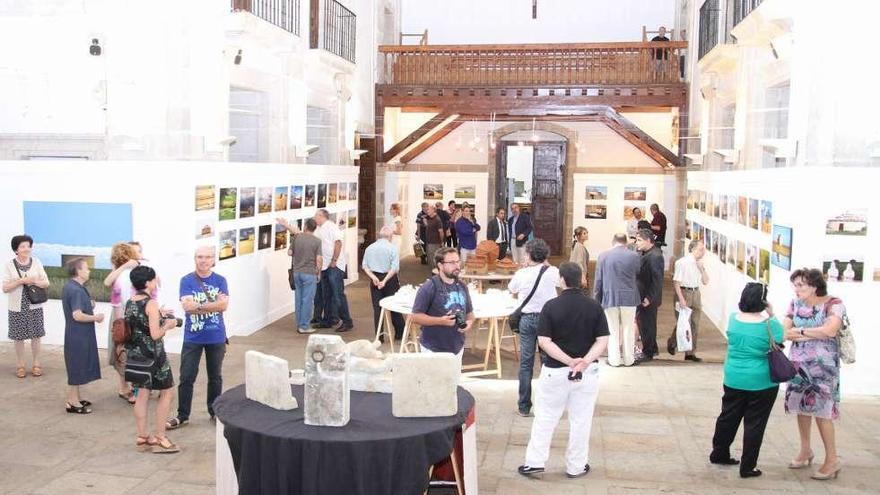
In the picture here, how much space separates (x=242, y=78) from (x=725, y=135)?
7.99 metres

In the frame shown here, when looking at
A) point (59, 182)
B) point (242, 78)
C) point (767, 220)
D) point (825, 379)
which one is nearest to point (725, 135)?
point (767, 220)

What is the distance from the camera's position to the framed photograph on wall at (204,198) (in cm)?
1007

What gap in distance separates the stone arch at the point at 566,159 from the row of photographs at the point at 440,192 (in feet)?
1.55

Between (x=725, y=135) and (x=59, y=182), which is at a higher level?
(x=725, y=135)

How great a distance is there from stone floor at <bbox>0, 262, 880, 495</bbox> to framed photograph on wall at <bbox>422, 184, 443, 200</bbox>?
11919 millimetres

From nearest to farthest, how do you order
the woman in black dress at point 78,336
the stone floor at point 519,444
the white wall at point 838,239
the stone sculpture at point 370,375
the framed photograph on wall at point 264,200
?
1. the stone sculpture at point 370,375
2. the stone floor at point 519,444
3. the woman in black dress at point 78,336
4. the white wall at point 838,239
5. the framed photograph on wall at point 264,200

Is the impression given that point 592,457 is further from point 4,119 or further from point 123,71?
point 4,119

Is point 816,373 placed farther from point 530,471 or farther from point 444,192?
point 444,192

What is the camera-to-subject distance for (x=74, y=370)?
779cm

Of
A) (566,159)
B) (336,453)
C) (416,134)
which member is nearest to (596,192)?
→ (566,159)

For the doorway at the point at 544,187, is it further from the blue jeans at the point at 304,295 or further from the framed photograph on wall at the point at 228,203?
the framed photograph on wall at the point at 228,203

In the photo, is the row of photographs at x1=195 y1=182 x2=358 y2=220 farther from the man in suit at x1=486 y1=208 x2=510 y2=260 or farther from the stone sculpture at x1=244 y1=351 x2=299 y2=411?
the stone sculpture at x1=244 y1=351 x2=299 y2=411

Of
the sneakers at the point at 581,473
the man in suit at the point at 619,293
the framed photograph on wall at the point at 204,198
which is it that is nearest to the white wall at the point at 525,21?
the framed photograph on wall at the point at 204,198

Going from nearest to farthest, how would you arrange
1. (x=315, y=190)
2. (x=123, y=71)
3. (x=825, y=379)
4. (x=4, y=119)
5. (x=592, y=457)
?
(x=825, y=379) < (x=592, y=457) < (x=123, y=71) < (x=4, y=119) < (x=315, y=190)
